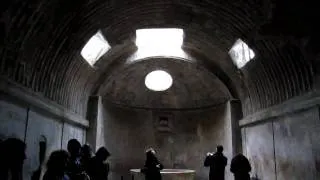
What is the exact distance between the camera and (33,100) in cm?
1041

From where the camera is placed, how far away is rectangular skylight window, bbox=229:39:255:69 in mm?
14242

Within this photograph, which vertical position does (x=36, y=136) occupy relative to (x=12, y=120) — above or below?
below

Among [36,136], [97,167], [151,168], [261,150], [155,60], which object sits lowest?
[151,168]

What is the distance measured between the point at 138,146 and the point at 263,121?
8411 mm

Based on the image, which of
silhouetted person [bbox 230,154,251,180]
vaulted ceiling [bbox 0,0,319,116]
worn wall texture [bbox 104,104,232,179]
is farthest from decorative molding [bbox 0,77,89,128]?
silhouetted person [bbox 230,154,251,180]

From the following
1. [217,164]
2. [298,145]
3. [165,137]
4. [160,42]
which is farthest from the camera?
[165,137]

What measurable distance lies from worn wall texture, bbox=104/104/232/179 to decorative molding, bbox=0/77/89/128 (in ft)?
14.0

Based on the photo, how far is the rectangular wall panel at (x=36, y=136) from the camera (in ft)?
34.1

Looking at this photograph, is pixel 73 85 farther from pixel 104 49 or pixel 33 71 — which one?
pixel 33 71

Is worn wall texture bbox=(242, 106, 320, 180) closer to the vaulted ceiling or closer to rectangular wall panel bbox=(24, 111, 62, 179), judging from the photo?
the vaulted ceiling

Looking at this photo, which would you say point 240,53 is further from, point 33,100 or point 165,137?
point 33,100

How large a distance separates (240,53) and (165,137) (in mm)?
7838

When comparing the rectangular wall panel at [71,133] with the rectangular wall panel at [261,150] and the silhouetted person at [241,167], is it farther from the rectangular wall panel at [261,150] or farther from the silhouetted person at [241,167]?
the rectangular wall panel at [261,150]

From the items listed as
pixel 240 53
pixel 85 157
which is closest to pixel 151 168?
pixel 85 157
